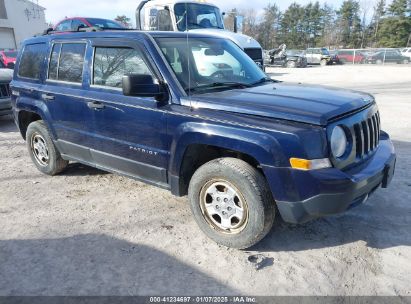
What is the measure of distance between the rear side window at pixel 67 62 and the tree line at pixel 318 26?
65.2 metres

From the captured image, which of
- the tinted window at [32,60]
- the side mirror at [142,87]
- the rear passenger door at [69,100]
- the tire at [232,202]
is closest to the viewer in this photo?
the tire at [232,202]

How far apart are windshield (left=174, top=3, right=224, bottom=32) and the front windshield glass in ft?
20.1

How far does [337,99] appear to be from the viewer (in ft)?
10.8

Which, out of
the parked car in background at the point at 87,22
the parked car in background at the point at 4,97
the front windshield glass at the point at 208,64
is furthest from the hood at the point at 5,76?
the front windshield glass at the point at 208,64

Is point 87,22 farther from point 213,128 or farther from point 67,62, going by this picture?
point 213,128

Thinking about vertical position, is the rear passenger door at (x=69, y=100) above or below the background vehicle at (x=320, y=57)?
above

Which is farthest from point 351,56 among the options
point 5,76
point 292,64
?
point 5,76

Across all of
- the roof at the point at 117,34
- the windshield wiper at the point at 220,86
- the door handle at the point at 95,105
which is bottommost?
the door handle at the point at 95,105

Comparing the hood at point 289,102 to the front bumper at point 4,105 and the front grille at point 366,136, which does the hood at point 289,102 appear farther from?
the front bumper at point 4,105

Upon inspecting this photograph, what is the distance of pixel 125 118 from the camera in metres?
3.82

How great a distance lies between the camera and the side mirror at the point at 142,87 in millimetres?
3240

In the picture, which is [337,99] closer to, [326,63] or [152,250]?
[152,250]

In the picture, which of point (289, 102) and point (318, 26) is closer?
point (289, 102)

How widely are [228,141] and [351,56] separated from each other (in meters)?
39.6
